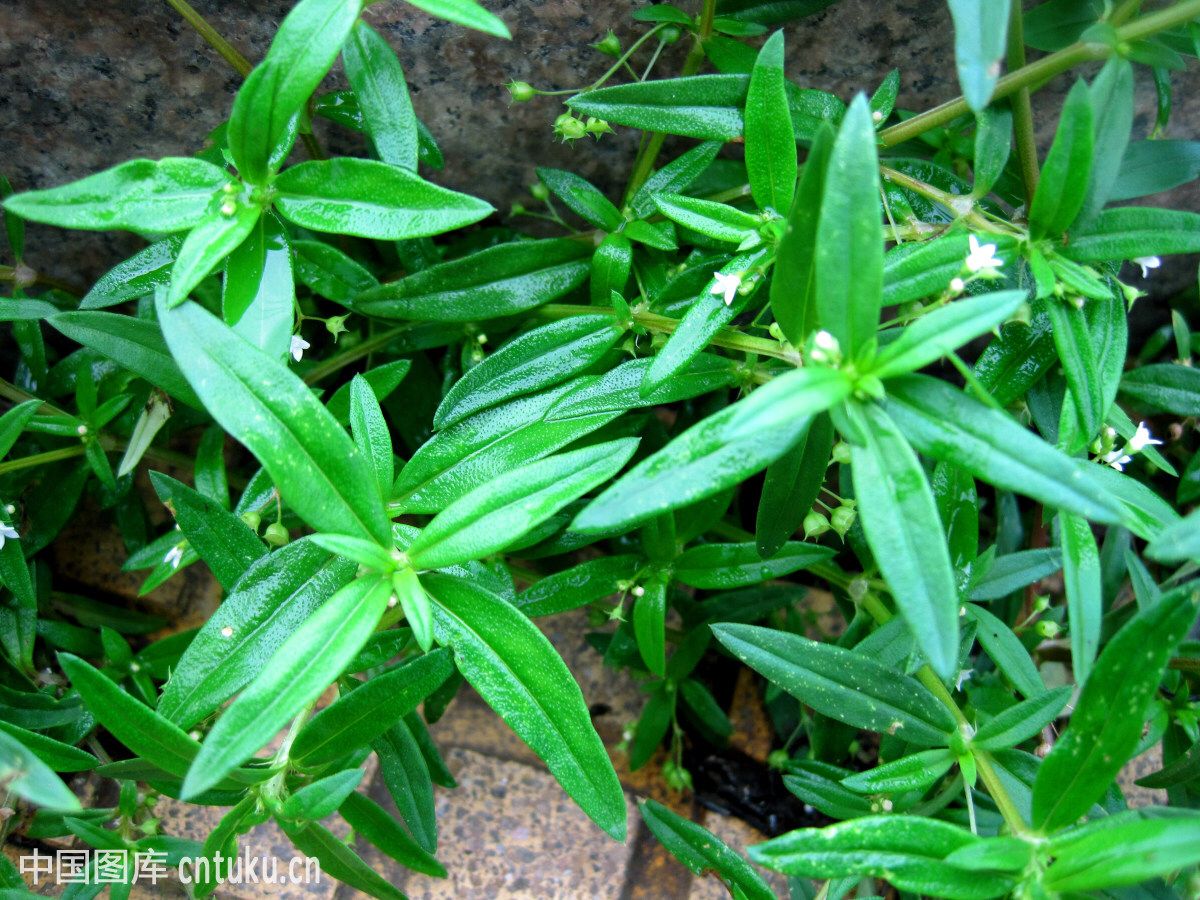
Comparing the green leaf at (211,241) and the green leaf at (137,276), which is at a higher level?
the green leaf at (211,241)

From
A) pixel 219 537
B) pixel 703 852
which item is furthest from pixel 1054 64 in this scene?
pixel 219 537

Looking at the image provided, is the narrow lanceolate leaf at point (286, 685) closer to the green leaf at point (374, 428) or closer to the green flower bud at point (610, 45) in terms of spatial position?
the green leaf at point (374, 428)

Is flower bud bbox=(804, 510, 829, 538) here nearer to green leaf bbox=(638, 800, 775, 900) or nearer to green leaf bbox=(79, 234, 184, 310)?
green leaf bbox=(638, 800, 775, 900)

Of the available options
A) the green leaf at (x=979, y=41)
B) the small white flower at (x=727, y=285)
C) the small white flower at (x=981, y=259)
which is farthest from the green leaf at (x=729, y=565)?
the green leaf at (x=979, y=41)

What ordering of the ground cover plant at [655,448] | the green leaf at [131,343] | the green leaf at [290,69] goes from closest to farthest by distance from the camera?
the ground cover plant at [655,448] < the green leaf at [290,69] < the green leaf at [131,343]

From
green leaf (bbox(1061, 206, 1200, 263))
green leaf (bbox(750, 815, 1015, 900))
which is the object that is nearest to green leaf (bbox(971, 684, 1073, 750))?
green leaf (bbox(750, 815, 1015, 900))
